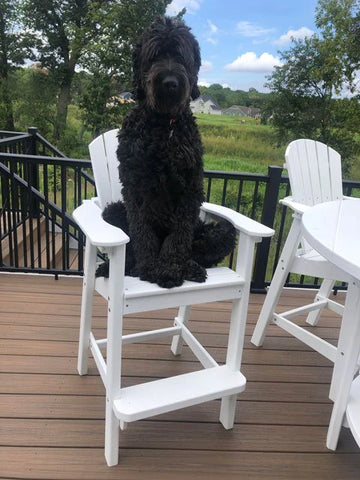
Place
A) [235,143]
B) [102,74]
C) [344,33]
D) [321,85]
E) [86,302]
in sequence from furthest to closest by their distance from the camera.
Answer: [102,74], [321,85], [344,33], [235,143], [86,302]

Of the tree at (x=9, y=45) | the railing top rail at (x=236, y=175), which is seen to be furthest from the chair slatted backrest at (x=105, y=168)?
the tree at (x=9, y=45)

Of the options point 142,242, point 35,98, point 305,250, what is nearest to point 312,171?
point 305,250

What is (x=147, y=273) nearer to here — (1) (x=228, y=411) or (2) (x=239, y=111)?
(1) (x=228, y=411)

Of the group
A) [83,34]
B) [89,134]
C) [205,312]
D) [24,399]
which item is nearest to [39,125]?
[83,34]

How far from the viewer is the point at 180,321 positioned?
174 centimetres

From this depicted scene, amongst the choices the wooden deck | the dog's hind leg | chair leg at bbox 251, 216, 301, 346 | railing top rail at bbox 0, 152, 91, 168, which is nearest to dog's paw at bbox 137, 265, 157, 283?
the dog's hind leg

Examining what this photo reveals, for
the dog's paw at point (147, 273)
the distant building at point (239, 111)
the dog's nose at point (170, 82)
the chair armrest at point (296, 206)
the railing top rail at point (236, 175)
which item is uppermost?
the dog's nose at point (170, 82)

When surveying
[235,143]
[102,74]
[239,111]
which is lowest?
[235,143]

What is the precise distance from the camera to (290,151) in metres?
1.90

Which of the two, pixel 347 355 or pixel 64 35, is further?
pixel 64 35

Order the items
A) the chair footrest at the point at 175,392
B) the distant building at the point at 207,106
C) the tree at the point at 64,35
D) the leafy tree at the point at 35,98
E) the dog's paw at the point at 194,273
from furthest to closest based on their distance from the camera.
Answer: the leafy tree at the point at 35,98 → the tree at the point at 64,35 → the distant building at the point at 207,106 → the dog's paw at the point at 194,273 → the chair footrest at the point at 175,392

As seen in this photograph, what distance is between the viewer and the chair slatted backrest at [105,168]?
164 cm

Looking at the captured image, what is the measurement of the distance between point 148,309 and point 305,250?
41.4 inches

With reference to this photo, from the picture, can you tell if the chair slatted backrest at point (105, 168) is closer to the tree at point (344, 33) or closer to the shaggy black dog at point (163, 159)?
the shaggy black dog at point (163, 159)
